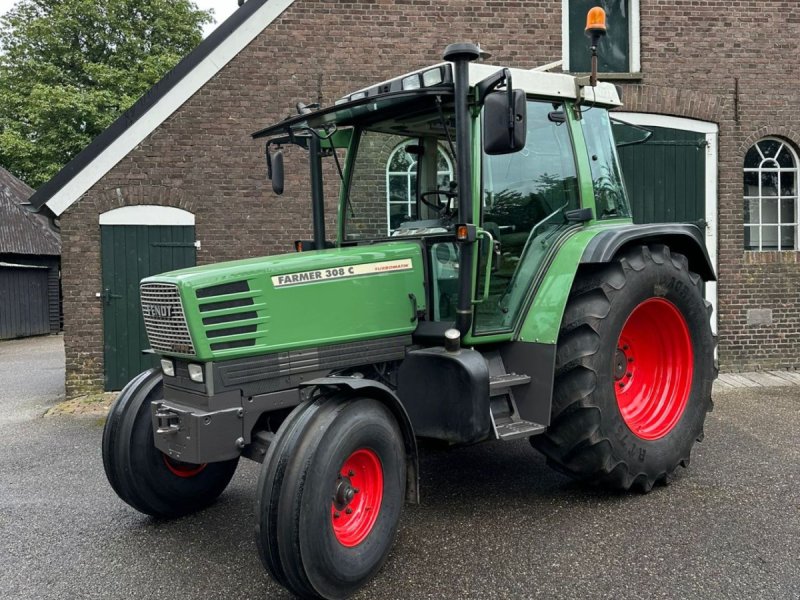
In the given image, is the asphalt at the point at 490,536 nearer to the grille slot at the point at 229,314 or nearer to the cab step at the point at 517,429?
the cab step at the point at 517,429

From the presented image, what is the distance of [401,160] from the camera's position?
433 cm

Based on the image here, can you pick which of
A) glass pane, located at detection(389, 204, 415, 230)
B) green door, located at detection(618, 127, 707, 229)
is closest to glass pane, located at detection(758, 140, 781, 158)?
green door, located at detection(618, 127, 707, 229)

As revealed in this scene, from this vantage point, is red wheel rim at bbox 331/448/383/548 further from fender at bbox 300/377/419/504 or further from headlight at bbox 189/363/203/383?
headlight at bbox 189/363/203/383

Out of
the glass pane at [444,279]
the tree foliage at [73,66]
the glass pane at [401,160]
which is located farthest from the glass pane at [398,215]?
the tree foliage at [73,66]

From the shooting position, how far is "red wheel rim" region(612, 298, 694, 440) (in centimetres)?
A: 431

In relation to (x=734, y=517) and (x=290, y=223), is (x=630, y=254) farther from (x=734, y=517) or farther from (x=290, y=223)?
(x=290, y=223)

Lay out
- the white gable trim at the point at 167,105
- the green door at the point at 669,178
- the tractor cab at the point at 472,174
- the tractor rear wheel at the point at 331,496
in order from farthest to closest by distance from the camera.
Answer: the green door at the point at 669,178 → the white gable trim at the point at 167,105 → the tractor cab at the point at 472,174 → the tractor rear wheel at the point at 331,496

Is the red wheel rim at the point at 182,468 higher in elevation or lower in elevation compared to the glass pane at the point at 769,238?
lower

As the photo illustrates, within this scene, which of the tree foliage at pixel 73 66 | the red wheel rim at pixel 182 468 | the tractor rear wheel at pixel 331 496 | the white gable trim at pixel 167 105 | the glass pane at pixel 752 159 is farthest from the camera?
the tree foliage at pixel 73 66

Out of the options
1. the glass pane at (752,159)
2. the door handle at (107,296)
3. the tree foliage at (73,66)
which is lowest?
the door handle at (107,296)

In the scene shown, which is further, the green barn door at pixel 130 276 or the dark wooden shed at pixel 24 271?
the dark wooden shed at pixel 24 271

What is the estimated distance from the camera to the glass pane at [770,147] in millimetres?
8609

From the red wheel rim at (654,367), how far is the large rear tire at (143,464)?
268 centimetres

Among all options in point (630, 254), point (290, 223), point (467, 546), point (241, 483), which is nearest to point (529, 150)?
point (630, 254)
